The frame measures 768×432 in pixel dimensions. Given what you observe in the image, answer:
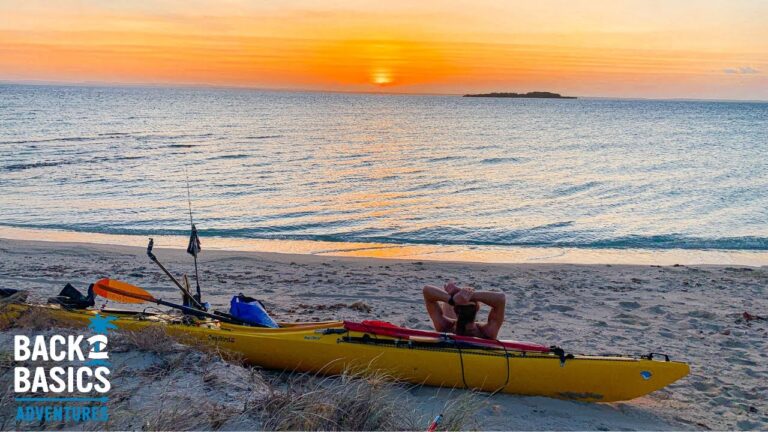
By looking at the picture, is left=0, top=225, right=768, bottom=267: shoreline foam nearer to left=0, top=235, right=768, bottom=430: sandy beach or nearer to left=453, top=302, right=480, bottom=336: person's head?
left=0, top=235, right=768, bottom=430: sandy beach

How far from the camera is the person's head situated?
6.31 meters

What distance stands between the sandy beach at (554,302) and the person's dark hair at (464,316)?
68 cm

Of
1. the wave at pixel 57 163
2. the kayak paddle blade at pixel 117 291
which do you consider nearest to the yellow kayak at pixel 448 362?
the kayak paddle blade at pixel 117 291

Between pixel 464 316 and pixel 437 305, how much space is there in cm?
29

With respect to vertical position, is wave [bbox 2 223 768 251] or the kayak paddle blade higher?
the kayak paddle blade

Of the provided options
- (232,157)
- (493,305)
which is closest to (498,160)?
(232,157)

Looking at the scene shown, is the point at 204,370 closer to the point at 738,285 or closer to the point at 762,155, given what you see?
the point at 738,285

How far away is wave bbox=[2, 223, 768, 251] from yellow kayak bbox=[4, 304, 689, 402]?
7.65 metres

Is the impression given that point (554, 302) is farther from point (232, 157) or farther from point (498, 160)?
point (232, 157)

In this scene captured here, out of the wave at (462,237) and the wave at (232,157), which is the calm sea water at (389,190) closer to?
the wave at (462,237)

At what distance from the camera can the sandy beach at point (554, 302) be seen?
579cm

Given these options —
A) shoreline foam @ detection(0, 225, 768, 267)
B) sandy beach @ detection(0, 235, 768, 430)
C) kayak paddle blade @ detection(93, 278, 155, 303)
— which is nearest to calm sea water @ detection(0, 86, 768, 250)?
shoreline foam @ detection(0, 225, 768, 267)

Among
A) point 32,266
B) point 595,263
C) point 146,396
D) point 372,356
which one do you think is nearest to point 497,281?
point 595,263

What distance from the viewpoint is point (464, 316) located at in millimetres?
6336
